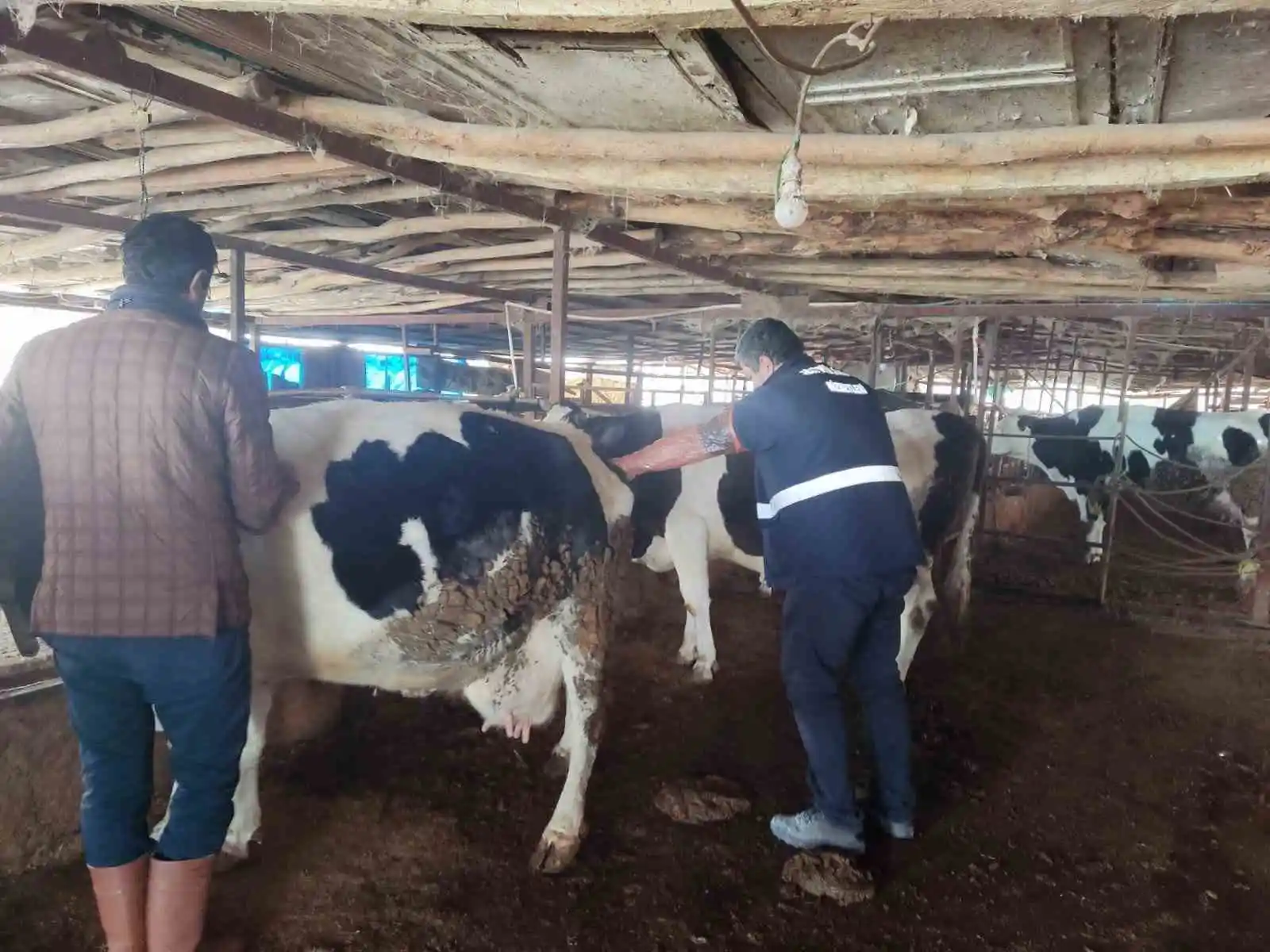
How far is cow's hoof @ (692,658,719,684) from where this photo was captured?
485 cm

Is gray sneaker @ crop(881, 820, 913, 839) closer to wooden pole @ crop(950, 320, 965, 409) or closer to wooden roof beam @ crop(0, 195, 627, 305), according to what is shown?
wooden roof beam @ crop(0, 195, 627, 305)

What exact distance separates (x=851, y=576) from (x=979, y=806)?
1.35 m

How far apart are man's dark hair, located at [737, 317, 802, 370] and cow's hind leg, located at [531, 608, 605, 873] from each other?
3.87ft

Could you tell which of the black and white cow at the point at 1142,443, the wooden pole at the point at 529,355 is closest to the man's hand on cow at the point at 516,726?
the wooden pole at the point at 529,355

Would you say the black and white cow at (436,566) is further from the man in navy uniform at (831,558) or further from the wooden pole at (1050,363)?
the wooden pole at (1050,363)

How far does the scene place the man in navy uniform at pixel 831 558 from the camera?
9.75ft

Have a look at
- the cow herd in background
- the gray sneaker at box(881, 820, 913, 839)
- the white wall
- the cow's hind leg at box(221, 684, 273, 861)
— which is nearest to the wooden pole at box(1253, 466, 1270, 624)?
the gray sneaker at box(881, 820, 913, 839)

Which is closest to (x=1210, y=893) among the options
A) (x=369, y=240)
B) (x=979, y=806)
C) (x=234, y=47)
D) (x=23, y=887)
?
(x=979, y=806)

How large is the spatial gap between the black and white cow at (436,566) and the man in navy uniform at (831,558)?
634 millimetres

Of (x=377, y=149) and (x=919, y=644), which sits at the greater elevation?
(x=377, y=149)

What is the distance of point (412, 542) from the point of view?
271cm

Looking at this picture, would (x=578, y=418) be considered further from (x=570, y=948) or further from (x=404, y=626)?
(x=570, y=948)

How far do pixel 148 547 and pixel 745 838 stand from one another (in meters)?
2.34

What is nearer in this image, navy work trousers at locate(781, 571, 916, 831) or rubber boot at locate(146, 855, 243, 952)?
rubber boot at locate(146, 855, 243, 952)
